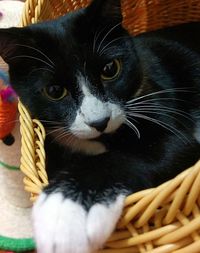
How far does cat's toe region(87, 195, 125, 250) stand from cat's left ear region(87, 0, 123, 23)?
402mm

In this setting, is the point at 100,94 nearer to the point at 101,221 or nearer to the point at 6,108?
the point at 101,221

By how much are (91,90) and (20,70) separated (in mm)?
182

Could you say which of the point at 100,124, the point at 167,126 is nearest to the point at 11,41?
the point at 100,124

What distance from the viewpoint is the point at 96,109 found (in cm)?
78

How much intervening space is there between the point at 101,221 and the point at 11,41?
420 mm

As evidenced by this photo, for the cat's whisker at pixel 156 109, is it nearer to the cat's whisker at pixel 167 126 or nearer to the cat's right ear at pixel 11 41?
the cat's whisker at pixel 167 126

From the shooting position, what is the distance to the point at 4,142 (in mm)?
1278

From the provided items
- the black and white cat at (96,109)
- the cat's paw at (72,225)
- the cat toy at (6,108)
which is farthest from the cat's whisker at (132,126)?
the cat toy at (6,108)

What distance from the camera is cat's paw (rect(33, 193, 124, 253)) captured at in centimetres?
59

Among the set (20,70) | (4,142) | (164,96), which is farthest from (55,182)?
(4,142)

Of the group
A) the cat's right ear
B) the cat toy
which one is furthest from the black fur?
the cat toy

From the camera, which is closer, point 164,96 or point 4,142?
point 164,96

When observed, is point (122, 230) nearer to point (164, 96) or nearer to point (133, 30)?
point (164, 96)

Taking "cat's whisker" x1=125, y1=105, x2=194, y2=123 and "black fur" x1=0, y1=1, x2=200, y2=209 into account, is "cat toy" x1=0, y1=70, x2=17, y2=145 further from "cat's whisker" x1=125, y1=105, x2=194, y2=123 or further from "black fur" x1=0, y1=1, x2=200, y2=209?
"cat's whisker" x1=125, y1=105, x2=194, y2=123
